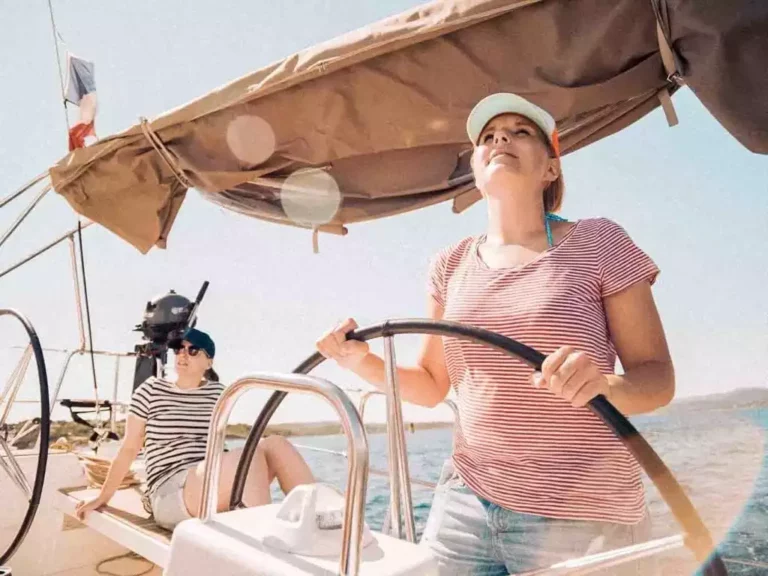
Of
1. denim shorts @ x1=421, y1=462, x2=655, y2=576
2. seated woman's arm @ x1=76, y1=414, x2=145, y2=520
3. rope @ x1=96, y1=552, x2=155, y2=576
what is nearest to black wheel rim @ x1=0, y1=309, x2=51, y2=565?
seated woman's arm @ x1=76, y1=414, x2=145, y2=520

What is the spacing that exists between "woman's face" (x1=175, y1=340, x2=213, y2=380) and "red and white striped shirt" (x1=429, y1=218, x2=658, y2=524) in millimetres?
1878

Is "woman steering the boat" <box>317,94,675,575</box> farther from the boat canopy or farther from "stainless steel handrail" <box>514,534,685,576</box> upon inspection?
the boat canopy

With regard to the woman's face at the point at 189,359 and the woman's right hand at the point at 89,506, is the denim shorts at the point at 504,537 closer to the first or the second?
the woman's face at the point at 189,359

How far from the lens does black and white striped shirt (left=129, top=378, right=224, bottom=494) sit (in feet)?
8.59

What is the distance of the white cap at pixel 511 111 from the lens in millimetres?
1393

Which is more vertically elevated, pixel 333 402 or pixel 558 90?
pixel 558 90

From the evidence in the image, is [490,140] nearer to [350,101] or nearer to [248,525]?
[350,101]

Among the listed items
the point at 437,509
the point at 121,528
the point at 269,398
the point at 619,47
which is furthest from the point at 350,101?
the point at 121,528

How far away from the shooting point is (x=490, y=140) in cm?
144

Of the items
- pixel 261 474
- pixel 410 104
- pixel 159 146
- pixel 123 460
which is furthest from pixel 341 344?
pixel 123 460

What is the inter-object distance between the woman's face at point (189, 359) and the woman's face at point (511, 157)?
6.17 ft

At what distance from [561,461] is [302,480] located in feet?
5.37

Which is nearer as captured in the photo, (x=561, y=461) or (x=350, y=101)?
(x=561, y=461)

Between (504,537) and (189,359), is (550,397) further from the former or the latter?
(189,359)
